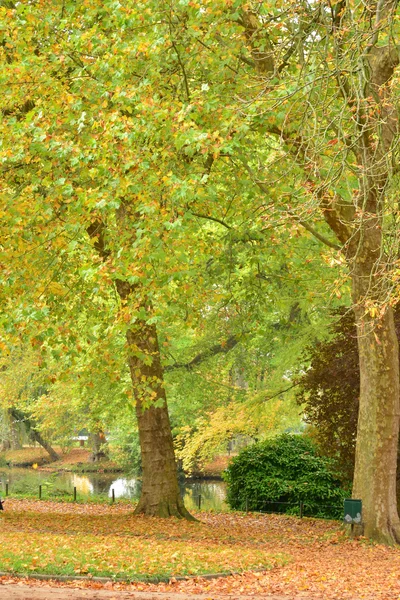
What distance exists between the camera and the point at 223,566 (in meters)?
11.6

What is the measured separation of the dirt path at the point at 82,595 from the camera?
29.4 ft

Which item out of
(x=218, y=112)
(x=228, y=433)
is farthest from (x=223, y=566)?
(x=228, y=433)

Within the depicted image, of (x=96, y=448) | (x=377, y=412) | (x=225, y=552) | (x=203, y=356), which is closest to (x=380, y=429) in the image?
(x=377, y=412)

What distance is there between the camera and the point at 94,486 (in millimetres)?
40594

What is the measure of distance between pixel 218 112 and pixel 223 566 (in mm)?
6665

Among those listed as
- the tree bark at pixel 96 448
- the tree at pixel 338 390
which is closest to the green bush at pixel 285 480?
the tree at pixel 338 390

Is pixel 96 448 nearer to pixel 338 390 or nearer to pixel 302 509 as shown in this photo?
pixel 302 509

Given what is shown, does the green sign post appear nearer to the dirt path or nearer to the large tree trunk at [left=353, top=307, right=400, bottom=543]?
the large tree trunk at [left=353, top=307, right=400, bottom=543]

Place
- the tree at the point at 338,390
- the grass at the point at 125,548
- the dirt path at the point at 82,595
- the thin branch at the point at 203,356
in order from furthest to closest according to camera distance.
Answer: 1. the thin branch at the point at 203,356
2. the tree at the point at 338,390
3. the grass at the point at 125,548
4. the dirt path at the point at 82,595

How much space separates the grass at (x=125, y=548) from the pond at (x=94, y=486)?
12.1m

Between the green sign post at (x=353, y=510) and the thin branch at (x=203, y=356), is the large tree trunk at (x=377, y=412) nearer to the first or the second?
the green sign post at (x=353, y=510)

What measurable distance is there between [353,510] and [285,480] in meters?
7.50

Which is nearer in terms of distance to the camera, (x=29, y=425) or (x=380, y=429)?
(x=380, y=429)

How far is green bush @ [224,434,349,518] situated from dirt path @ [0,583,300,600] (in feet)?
40.2
